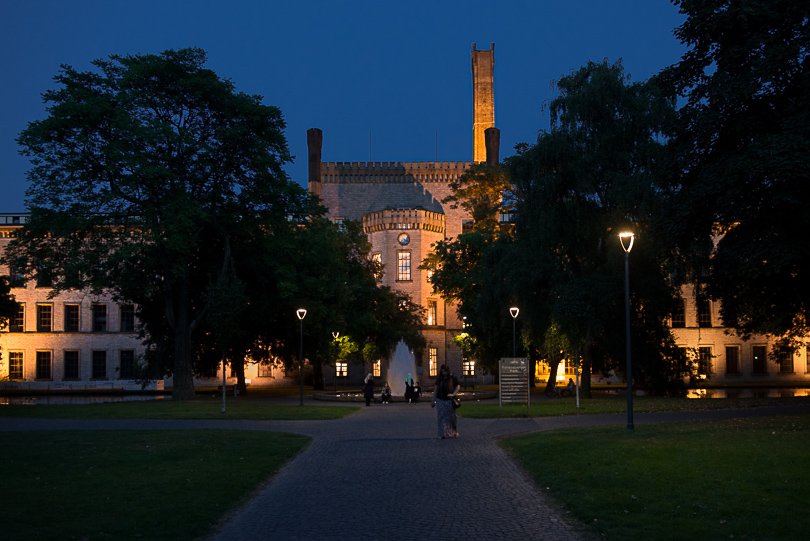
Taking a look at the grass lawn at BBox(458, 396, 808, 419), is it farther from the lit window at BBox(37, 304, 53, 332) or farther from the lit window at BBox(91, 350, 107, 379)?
the lit window at BBox(37, 304, 53, 332)

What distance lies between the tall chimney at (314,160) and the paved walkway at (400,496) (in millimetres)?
65942

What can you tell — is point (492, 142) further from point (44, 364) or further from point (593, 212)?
point (593, 212)

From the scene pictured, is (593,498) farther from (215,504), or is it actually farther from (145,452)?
(145,452)

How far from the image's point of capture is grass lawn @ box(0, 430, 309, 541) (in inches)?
367

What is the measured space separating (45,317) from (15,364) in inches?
179

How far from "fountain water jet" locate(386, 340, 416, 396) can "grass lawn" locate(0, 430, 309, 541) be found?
33537 millimetres

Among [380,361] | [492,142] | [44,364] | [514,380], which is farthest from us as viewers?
[492,142]

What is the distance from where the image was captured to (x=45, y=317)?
7231 centimetres

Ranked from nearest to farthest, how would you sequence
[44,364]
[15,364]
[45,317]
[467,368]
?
[15,364] < [44,364] < [45,317] < [467,368]

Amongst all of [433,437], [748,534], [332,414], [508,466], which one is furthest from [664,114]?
[748,534]

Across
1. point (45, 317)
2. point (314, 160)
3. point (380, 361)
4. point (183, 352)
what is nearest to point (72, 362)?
point (45, 317)

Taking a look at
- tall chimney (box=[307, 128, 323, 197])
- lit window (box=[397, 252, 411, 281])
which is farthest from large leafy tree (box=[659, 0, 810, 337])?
tall chimney (box=[307, 128, 323, 197])

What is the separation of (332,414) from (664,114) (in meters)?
19.1

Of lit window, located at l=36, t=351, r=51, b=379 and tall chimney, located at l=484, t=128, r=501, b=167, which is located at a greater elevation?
tall chimney, located at l=484, t=128, r=501, b=167
